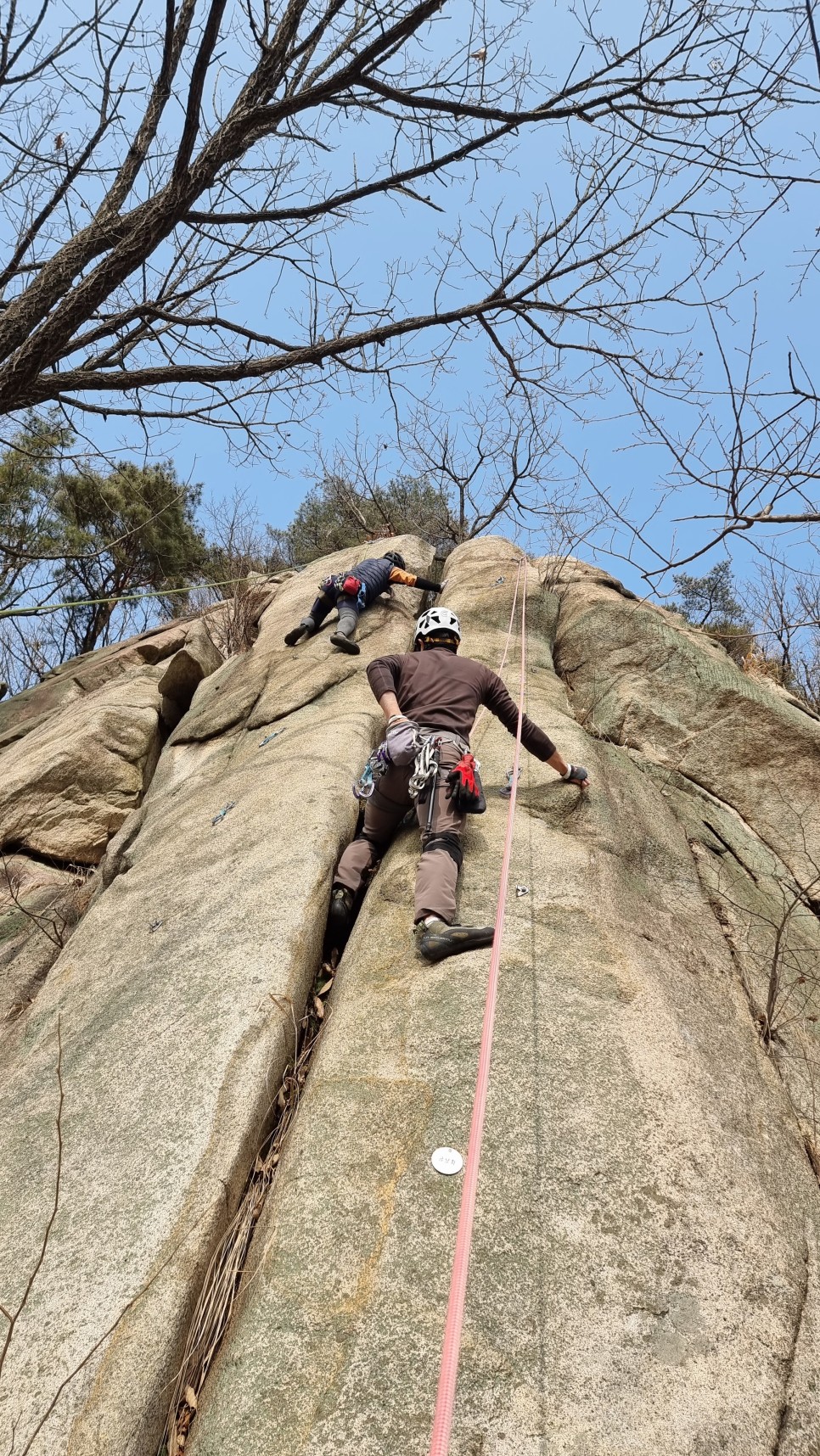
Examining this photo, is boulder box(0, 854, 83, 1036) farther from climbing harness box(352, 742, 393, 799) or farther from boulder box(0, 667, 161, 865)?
climbing harness box(352, 742, 393, 799)

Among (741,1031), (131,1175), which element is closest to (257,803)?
(131,1175)

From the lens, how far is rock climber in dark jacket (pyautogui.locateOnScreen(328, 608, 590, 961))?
169 inches

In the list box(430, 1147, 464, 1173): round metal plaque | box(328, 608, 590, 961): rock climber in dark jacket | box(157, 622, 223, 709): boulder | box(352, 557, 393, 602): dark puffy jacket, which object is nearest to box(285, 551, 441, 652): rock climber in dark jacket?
box(352, 557, 393, 602): dark puffy jacket

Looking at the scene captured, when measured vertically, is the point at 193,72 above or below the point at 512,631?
above

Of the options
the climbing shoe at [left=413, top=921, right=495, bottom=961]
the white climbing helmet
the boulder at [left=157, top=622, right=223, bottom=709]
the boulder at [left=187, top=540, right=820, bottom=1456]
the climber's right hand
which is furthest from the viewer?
the boulder at [left=157, top=622, right=223, bottom=709]

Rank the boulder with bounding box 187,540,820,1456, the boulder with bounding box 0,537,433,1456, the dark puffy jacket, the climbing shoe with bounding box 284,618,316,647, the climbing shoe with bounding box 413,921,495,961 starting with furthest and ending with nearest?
the dark puffy jacket, the climbing shoe with bounding box 284,618,316,647, the climbing shoe with bounding box 413,921,495,961, the boulder with bounding box 0,537,433,1456, the boulder with bounding box 187,540,820,1456

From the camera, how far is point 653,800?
20.7 ft

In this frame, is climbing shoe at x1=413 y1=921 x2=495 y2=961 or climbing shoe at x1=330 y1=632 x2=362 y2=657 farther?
climbing shoe at x1=330 y1=632 x2=362 y2=657

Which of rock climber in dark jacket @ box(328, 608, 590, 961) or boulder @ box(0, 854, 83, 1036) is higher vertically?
rock climber in dark jacket @ box(328, 608, 590, 961)

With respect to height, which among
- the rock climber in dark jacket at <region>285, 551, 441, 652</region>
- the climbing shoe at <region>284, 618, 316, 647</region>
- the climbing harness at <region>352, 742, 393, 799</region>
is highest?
the rock climber in dark jacket at <region>285, 551, 441, 652</region>

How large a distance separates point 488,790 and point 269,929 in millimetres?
2057

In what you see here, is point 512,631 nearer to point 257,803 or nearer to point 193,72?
point 257,803

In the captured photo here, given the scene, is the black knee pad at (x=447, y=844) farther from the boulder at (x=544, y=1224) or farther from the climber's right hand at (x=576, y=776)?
Result: the climber's right hand at (x=576, y=776)

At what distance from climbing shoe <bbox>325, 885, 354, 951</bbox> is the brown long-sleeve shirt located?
1.18m
